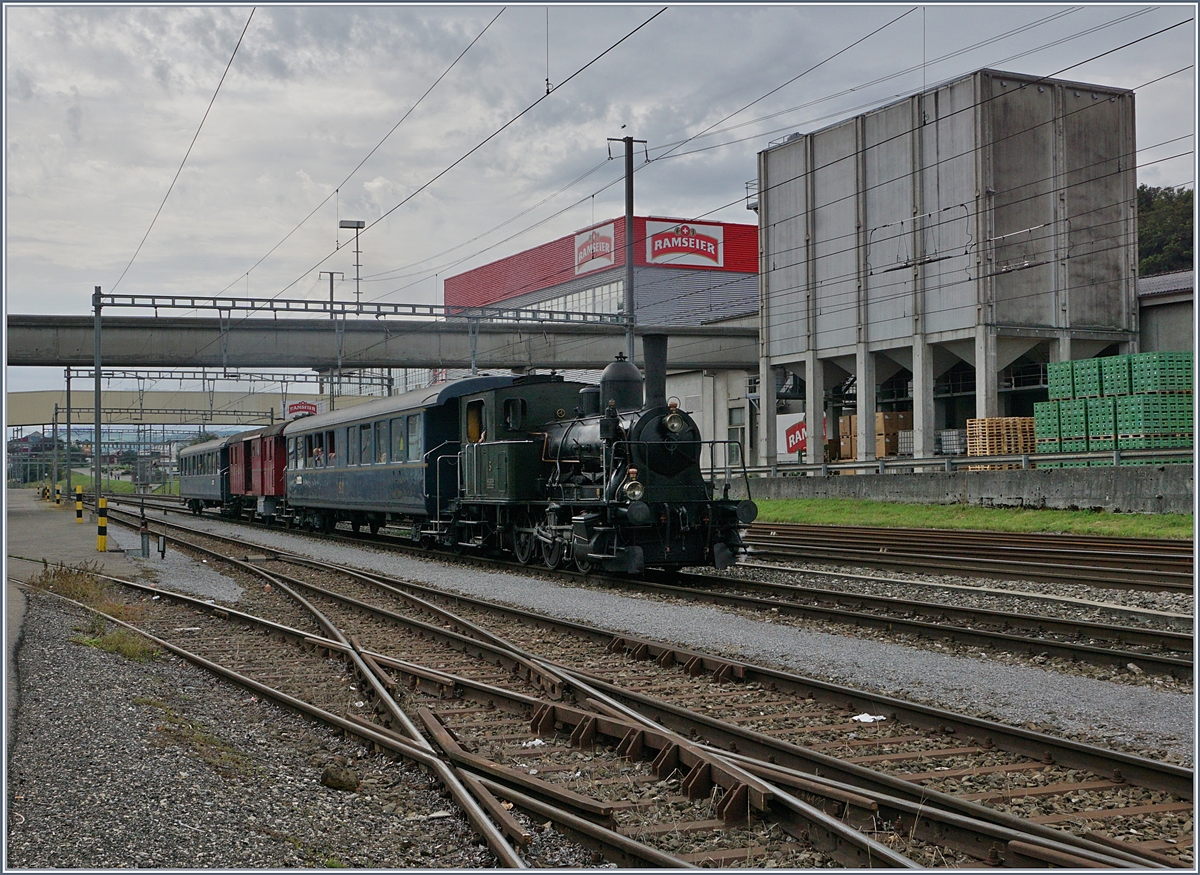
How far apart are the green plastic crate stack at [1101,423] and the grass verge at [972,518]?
7567 mm

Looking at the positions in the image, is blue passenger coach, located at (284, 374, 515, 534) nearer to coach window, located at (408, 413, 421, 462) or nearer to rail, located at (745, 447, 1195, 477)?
coach window, located at (408, 413, 421, 462)

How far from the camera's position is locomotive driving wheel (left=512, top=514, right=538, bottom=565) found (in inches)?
719

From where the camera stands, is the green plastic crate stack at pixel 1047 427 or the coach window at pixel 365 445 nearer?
the coach window at pixel 365 445

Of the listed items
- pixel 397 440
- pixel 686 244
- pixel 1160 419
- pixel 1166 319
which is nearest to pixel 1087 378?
pixel 1160 419

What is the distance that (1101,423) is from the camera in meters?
32.2

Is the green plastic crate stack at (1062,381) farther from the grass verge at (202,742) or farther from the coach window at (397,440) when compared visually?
the grass verge at (202,742)

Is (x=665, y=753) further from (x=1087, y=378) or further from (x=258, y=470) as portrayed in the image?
(x=258, y=470)

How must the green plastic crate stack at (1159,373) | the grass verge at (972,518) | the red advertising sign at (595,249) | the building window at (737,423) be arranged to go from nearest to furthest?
the grass verge at (972,518)
the green plastic crate stack at (1159,373)
the building window at (737,423)
the red advertising sign at (595,249)

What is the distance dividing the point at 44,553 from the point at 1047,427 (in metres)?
28.8

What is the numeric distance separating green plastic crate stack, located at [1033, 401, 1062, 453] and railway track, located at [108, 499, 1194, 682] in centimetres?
2238

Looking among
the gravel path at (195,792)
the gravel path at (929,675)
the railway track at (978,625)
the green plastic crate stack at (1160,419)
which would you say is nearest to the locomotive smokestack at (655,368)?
the railway track at (978,625)

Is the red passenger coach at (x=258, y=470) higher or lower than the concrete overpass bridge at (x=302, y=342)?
lower

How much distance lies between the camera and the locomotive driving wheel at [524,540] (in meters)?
18.3

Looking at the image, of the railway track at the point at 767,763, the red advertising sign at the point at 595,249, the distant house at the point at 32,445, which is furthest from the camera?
the distant house at the point at 32,445
